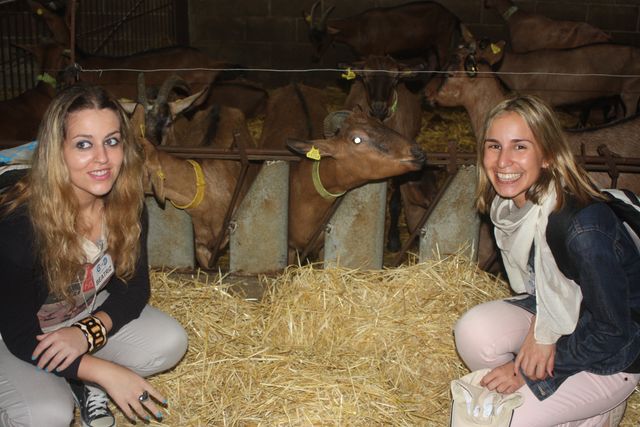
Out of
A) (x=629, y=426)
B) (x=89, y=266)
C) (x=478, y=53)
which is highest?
(x=478, y=53)

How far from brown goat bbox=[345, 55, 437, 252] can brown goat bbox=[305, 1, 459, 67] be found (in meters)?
2.96

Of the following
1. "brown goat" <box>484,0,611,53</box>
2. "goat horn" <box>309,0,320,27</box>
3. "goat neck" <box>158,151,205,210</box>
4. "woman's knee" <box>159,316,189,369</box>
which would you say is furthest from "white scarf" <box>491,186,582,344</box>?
"goat horn" <box>309,0,320,27</box>

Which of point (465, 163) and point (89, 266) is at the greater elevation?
point (465, 163)

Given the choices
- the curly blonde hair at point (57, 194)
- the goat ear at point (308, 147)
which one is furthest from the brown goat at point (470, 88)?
the curly blonde hair at point (57, 194)

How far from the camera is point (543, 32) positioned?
34.2 feet

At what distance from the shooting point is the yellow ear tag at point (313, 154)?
502 centimetres

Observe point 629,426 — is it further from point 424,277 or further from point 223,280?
point 223,280

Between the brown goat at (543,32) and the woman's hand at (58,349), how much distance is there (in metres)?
8.83

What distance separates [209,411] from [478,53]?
5.21 metres

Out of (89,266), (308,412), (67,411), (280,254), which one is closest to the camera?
(67,411)

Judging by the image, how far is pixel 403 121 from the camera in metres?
7.84

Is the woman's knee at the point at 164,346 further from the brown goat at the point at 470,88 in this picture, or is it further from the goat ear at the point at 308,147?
the brown goat at the point at 470,88

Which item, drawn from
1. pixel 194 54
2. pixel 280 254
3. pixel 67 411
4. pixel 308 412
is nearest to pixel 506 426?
pixel 308 412

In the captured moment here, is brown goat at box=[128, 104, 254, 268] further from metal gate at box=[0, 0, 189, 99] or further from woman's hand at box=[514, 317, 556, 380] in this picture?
metal gate at box=[0, 0, 189, 99]
